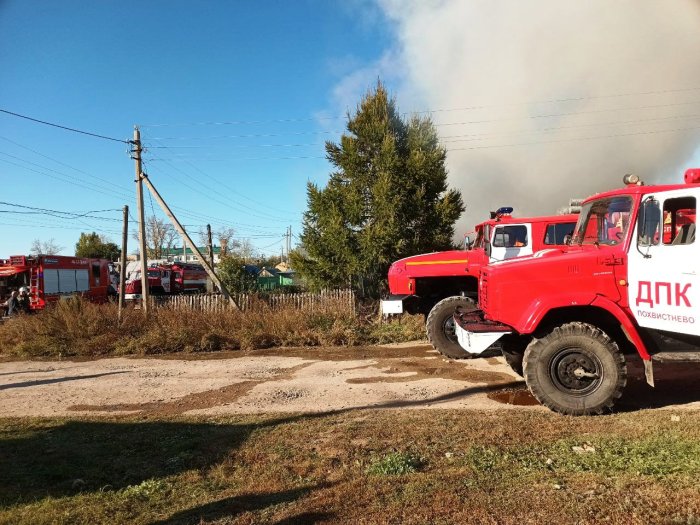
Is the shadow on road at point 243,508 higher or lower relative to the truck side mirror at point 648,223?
lower

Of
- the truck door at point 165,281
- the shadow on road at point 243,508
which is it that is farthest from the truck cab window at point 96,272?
the shadow on road at point 243,508

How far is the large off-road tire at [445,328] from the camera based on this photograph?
29.6 feet

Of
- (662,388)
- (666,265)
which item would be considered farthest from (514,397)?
(666,265)

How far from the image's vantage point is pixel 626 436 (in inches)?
178

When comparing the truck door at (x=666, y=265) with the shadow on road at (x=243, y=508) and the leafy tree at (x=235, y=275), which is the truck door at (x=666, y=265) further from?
the leafy tree at (x=235, y=275)

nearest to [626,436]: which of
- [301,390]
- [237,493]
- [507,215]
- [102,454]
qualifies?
[237,493]

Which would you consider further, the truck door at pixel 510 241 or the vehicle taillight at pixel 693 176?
the truck door at pixel 510 241

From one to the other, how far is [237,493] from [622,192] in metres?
5.05

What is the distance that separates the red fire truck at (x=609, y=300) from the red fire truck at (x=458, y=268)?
2264 millimetres

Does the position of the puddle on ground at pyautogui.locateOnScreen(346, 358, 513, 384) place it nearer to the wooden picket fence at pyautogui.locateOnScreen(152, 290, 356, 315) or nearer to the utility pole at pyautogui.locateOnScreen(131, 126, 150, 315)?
the wooden picket fence at pyautogui.locateOnScreen(152, 290, 356, 315)

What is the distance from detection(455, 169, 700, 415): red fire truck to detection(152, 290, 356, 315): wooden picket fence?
294 inches

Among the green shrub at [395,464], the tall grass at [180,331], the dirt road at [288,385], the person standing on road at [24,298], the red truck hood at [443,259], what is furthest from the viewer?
the person standing on road at [24,298]

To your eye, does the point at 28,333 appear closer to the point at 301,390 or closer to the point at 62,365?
the point at 62,365

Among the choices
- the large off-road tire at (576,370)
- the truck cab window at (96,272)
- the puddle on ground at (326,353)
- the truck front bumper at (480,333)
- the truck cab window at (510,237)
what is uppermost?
the truck cab window at (96,272)
